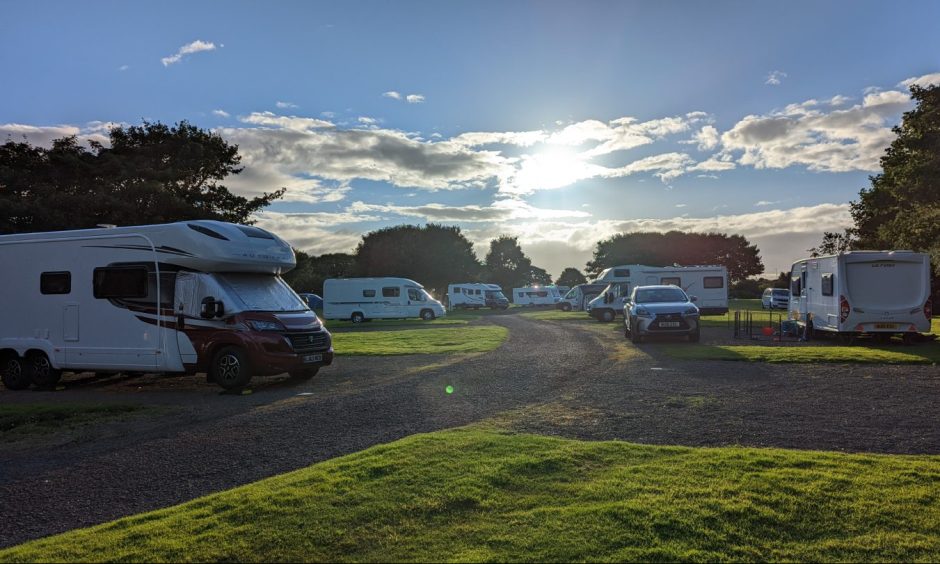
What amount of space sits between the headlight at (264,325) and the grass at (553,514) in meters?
6.31

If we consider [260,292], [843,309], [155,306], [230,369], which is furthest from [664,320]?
[155,306]

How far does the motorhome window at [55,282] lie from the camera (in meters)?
12.4

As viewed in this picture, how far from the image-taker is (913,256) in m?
16.9

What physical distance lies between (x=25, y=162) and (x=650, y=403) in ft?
113

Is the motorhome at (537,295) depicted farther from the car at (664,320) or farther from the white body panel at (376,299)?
the car at (664,320)

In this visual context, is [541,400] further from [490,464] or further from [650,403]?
[490,464]

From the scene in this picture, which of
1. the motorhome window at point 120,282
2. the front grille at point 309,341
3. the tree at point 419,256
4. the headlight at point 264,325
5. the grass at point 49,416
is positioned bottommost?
the grass at point 49,416

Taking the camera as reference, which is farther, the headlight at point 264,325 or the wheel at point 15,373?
the wheel at point 15,373

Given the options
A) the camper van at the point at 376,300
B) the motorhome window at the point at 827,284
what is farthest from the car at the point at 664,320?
the camper van at the point at 376,300

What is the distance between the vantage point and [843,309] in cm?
1725

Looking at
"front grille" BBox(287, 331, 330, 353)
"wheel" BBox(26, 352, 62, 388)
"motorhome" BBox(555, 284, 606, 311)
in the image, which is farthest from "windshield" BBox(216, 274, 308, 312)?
"motorhome" BBox(555, 284, 606, 311)

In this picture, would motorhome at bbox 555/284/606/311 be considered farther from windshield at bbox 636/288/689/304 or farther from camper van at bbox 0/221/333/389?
camper van at bbox 0/221/333/389

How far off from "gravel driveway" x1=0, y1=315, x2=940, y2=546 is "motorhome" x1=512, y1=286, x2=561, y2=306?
50.7 meters

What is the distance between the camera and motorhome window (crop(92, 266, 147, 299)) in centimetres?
1170
